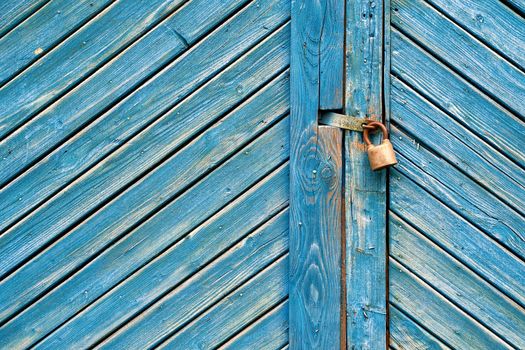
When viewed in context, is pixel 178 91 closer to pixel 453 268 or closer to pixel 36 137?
pixel 36 137

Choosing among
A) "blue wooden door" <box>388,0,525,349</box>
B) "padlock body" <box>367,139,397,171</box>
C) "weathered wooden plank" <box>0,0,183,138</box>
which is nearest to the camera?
"padlock body" <box>367,139,397,171</box>

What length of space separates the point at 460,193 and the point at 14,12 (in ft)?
5.74

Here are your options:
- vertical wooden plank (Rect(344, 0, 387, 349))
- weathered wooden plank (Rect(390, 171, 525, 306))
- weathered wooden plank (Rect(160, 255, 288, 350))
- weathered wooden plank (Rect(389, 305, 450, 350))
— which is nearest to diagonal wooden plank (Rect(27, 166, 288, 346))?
weathered wooden plank (Rect(160, 255, 288, 350))

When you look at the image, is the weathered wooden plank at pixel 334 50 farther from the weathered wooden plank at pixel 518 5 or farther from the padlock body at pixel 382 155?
the weathered wooden plank at pixel 518 5

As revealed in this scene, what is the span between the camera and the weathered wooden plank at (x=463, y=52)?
1.92 m

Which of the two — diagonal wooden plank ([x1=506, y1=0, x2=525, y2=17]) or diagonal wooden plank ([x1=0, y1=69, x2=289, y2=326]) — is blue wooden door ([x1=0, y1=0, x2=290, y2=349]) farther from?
diagonal wooden plank ([x1=506, y1=0, x2=525, y2=17])

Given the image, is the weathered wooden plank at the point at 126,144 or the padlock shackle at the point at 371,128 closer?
the padlock shackle at the point at 371,128

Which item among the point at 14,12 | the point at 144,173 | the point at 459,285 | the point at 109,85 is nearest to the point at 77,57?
the point at 109,85

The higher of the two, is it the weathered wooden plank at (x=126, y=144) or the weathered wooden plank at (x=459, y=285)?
the weathered wooden plank at (x=126, y=144)

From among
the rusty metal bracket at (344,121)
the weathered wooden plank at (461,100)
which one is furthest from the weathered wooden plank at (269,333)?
the weathered wooden plank at (461,100)

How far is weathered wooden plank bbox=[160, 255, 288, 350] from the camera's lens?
2.01 metres

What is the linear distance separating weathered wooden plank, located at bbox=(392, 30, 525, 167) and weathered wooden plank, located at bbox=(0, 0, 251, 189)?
64 centimetres

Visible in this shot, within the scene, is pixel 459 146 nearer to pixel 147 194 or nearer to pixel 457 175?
pixel 457 175

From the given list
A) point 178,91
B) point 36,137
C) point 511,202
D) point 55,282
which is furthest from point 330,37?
point 55,282
